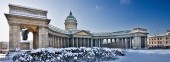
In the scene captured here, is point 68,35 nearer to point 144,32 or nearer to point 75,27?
point 75,27

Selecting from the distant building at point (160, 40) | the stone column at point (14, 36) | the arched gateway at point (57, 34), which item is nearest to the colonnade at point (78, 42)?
the arched gateway at point (57, 34)

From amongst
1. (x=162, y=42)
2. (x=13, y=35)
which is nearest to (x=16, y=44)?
(x=13, y=35)

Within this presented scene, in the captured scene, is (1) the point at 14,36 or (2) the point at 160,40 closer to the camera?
(1) the point at 14,36

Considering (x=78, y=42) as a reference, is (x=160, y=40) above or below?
above

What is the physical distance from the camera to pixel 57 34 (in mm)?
62531

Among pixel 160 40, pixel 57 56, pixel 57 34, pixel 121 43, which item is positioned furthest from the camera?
pixel 160 40

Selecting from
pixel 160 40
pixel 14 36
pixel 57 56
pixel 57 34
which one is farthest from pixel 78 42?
pixel 57 56

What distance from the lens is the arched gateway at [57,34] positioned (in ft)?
119

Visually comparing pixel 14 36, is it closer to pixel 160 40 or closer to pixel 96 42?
pixel 96 42

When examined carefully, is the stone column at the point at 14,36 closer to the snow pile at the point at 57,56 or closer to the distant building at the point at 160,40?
the snow pile at the point at 57,56

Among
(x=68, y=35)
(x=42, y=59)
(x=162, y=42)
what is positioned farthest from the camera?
(x=162, y=42)

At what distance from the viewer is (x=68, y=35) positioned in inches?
3177

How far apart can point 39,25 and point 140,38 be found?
47.6 meters

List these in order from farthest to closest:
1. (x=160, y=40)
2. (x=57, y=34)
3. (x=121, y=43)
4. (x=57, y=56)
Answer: (x=160, y=40), (x=121, y=43), (x=57, y=34), (x=57, y=56)
